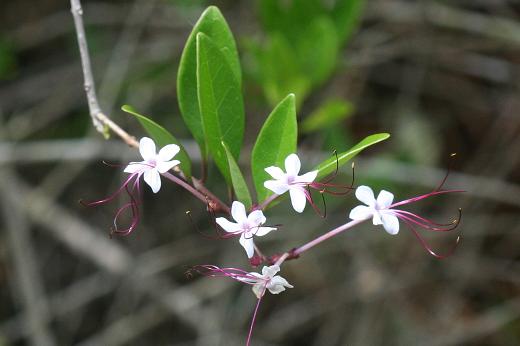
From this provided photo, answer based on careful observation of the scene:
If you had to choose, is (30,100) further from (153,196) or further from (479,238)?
(479,238)

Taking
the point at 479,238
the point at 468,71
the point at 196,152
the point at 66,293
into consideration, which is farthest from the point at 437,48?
the point at 66,293

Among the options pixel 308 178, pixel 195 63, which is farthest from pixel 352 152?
pixel 195 63

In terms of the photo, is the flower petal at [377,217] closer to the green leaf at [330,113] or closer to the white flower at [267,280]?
the white flower at [267,280]

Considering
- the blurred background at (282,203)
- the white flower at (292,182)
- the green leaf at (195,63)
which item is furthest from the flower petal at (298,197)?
the blurred background at (282,203)

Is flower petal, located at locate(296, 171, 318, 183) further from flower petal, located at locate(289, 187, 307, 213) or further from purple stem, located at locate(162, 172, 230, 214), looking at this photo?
purple stem, located at locate(162, 172, 230, 214)

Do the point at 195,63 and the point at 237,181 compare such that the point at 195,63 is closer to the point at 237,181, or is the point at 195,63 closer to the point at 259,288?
the point at 237,181

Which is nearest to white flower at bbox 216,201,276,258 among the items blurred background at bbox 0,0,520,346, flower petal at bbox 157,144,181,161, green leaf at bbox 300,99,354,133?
flower petal at bbox 157,144,181,161

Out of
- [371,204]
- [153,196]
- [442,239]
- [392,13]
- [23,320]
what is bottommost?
[442,239]
